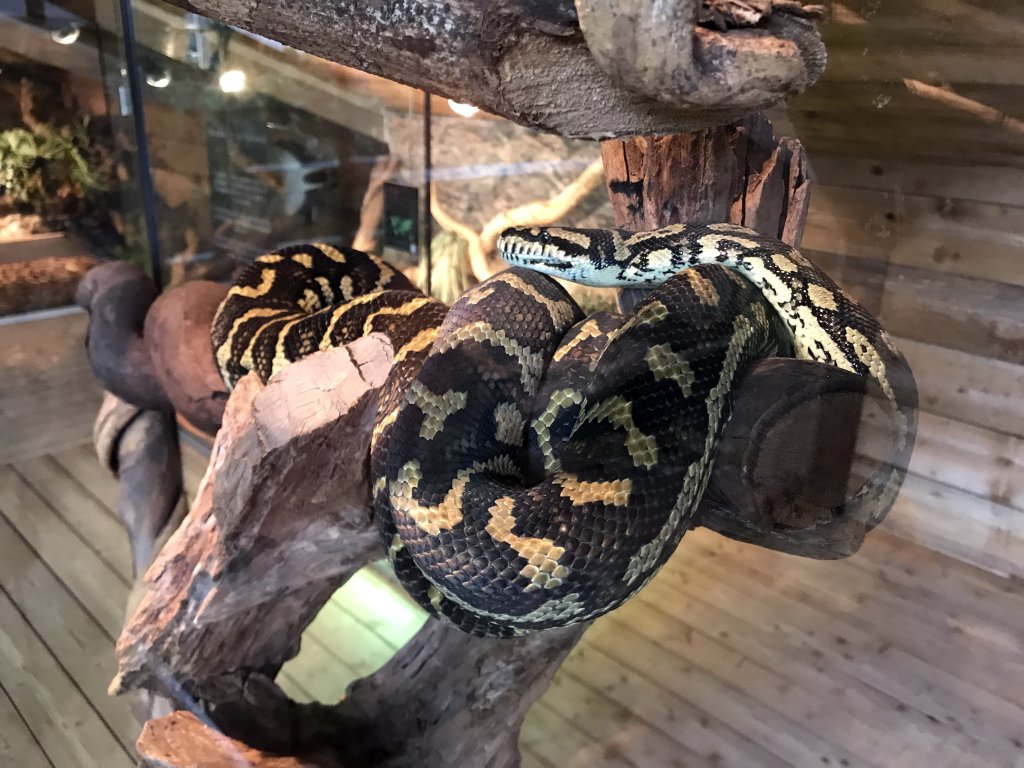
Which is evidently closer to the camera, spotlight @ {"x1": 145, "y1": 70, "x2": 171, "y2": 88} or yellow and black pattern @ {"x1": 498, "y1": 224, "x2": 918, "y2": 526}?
yellow and black pattern @ {"x1": 498, "y1": 224, "x2": 918, "y2": 526}

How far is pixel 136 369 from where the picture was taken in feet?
7.72

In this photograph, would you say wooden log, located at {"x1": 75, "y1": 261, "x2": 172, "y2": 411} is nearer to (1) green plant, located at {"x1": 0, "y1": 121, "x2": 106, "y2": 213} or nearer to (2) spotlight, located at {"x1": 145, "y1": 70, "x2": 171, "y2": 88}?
(1) green plant, located at {"x1": 0, "y1": 121, "x2": 106, "y2": 213}

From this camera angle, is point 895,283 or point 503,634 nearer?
point 503,634

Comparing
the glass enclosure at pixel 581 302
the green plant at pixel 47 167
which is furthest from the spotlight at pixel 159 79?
the green plant at pixel 47 167

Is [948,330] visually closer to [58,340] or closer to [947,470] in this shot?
[947,470]

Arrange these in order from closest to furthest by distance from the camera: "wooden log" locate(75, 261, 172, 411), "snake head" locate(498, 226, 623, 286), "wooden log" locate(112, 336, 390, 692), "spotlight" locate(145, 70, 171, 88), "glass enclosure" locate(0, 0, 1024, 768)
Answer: "glass enclosure" locate(0, 0, 1024, 768)
"wooden log" locate(112, 336, 390, 692)
"snake head" locate(498, 226, 623, 286)
"wooden log" locate(75, 261, 172, 411)
"spotlight" locate(145, 70, 171, 88)

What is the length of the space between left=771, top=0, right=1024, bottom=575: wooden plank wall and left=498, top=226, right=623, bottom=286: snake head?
1.11ft

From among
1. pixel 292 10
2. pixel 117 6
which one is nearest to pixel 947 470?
pixel 292 10

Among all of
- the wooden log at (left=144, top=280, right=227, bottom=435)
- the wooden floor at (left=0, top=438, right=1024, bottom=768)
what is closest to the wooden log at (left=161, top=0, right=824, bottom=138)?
the wooden floor at (left=0, top=438, right=1024, bottom=768)

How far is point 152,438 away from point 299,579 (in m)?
1.53

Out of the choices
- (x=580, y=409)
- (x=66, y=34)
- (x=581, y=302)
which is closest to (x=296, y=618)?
(x=580, y=409)

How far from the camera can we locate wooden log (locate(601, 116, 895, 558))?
37.3 inches

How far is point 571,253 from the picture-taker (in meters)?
1.30

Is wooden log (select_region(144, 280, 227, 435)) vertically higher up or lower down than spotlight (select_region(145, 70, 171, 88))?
lower down
